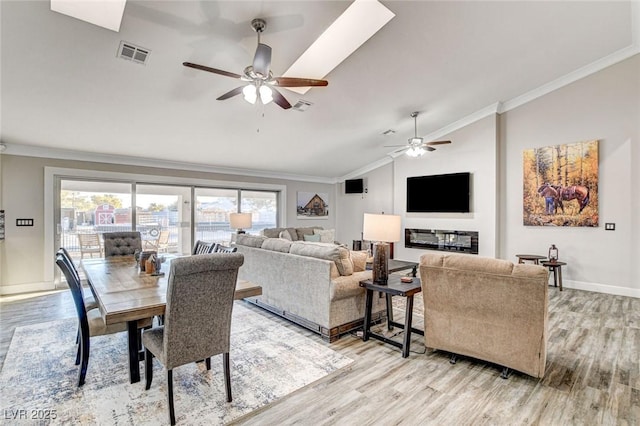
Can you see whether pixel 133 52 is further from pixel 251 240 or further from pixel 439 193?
pixel 439 193

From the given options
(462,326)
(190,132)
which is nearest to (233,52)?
(190,132)

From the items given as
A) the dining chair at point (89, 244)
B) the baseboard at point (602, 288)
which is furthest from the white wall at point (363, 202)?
the dining chair at point (89, 244)

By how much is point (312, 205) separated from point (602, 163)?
255 inches

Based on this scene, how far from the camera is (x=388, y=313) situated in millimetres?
3609

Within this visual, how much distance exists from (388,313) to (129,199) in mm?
5363

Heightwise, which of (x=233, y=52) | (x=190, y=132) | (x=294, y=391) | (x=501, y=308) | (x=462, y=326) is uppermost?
(x=233, y=52)

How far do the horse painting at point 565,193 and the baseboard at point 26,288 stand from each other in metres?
8.86

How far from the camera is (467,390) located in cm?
239

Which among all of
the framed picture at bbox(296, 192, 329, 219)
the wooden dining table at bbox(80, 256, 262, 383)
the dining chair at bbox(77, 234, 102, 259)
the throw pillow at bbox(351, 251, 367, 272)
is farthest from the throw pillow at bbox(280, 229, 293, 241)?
the wooden dining table at bbox(80, 256, 262, 383)

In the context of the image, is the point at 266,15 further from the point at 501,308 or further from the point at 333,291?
the point at 501,308

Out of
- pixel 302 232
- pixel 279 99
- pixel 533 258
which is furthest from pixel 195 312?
pixel 302 232

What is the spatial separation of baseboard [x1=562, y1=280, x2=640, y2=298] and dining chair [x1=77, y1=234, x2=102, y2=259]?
852cm

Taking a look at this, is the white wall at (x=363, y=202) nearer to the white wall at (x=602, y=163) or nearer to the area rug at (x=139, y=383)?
the white wall at (x=602, y=163)

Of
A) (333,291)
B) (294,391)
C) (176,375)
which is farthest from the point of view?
(333,291)
